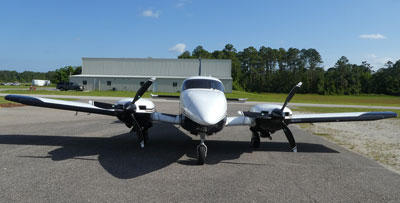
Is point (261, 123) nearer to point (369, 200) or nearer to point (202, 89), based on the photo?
point (202, 89)

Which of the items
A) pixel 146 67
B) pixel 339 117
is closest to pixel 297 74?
pixel 146 67

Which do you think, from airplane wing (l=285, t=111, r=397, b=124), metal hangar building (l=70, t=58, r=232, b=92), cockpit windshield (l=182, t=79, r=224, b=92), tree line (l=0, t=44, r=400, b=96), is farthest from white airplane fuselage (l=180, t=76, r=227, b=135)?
tree line (l=0, t=44, r=400, b=96)

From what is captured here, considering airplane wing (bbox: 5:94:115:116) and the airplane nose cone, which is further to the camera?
airplane wing (bbox: 5:94:115:116)

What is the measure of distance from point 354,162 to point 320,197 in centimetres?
358

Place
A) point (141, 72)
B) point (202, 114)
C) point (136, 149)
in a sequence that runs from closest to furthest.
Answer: point (202, 114) → point (136, 149) → point (141, 72)

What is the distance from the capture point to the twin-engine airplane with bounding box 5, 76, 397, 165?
6.80 meters

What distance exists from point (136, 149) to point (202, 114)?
335 cm

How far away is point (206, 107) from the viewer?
675cm

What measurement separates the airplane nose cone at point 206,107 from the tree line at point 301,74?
75.1 meters

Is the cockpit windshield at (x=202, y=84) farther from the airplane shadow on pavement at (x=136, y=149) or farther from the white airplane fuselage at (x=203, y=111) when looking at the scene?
the airplane shadow on pavement at (x=136, y=149)

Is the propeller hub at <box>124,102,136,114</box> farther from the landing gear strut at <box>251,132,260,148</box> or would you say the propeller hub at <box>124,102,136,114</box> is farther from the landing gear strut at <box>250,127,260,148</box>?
the landing gear strut at <box>251,132,260,148</box>

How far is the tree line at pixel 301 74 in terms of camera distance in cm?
8481

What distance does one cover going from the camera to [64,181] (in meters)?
5.37

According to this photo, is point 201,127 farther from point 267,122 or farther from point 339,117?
point 339,117
